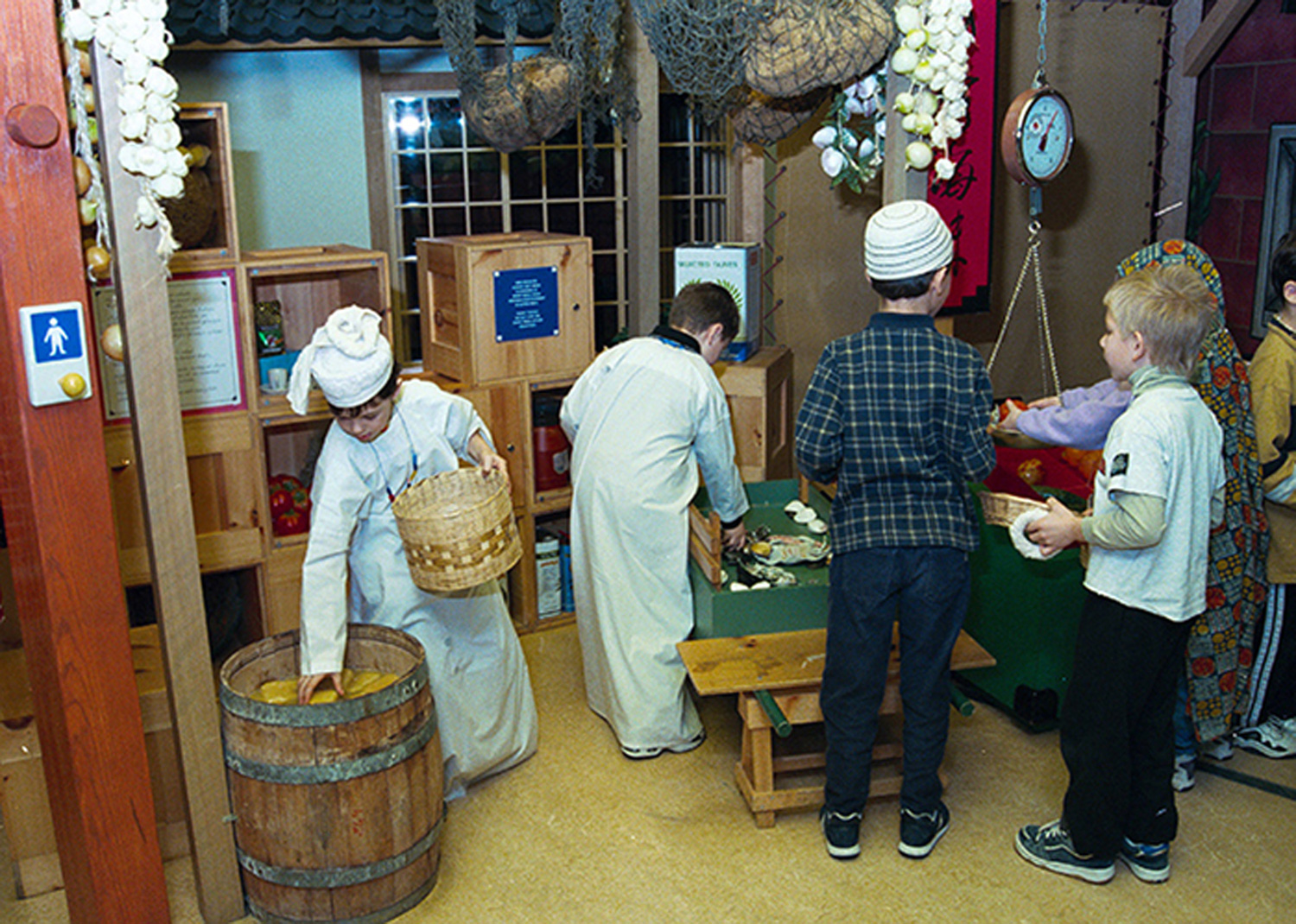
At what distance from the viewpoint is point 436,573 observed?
3289 mm

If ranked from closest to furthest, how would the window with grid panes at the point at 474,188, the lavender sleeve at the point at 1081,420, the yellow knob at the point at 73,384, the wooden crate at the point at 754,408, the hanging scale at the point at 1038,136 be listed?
1. the yellow knob at the point at 73,384
2. the lavender sleeve at the point at 1081,420
3. the hanging scale at the point at 1038,136
4. the wooden crate at the point at 754,408
5. the window with grid panes at the point at 474,188

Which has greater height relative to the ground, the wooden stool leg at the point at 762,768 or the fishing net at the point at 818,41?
the fishing net at the point at 818,41

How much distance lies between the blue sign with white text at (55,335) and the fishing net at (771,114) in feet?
10.4

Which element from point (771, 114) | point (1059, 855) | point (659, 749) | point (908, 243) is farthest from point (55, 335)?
point (771, 114)

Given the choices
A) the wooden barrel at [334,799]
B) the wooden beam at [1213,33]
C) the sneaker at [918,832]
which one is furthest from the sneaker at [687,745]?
the wooden beam at [1213,33]

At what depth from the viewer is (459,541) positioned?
3.26 metres

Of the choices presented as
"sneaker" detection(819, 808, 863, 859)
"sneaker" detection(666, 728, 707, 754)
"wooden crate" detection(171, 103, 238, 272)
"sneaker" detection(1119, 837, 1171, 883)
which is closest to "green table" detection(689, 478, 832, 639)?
"sneaker" detection(666, 728, 707, 754)

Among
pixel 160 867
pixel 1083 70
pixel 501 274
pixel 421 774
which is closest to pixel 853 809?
pixel 421 774

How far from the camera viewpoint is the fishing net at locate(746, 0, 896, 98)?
4.35 m

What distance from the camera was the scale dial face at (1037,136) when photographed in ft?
13.2

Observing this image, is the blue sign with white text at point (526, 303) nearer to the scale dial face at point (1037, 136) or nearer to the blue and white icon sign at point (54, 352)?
the scale dial face at point (1037, 136)

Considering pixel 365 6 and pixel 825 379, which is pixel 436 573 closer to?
pixel 825 379

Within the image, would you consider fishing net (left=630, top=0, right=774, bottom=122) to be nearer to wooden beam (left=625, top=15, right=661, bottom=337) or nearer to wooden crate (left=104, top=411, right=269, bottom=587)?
wooden beam (left=625, top=15, right=661, bottom=337)

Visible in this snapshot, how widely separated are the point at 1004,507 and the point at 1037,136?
144 centimetres
